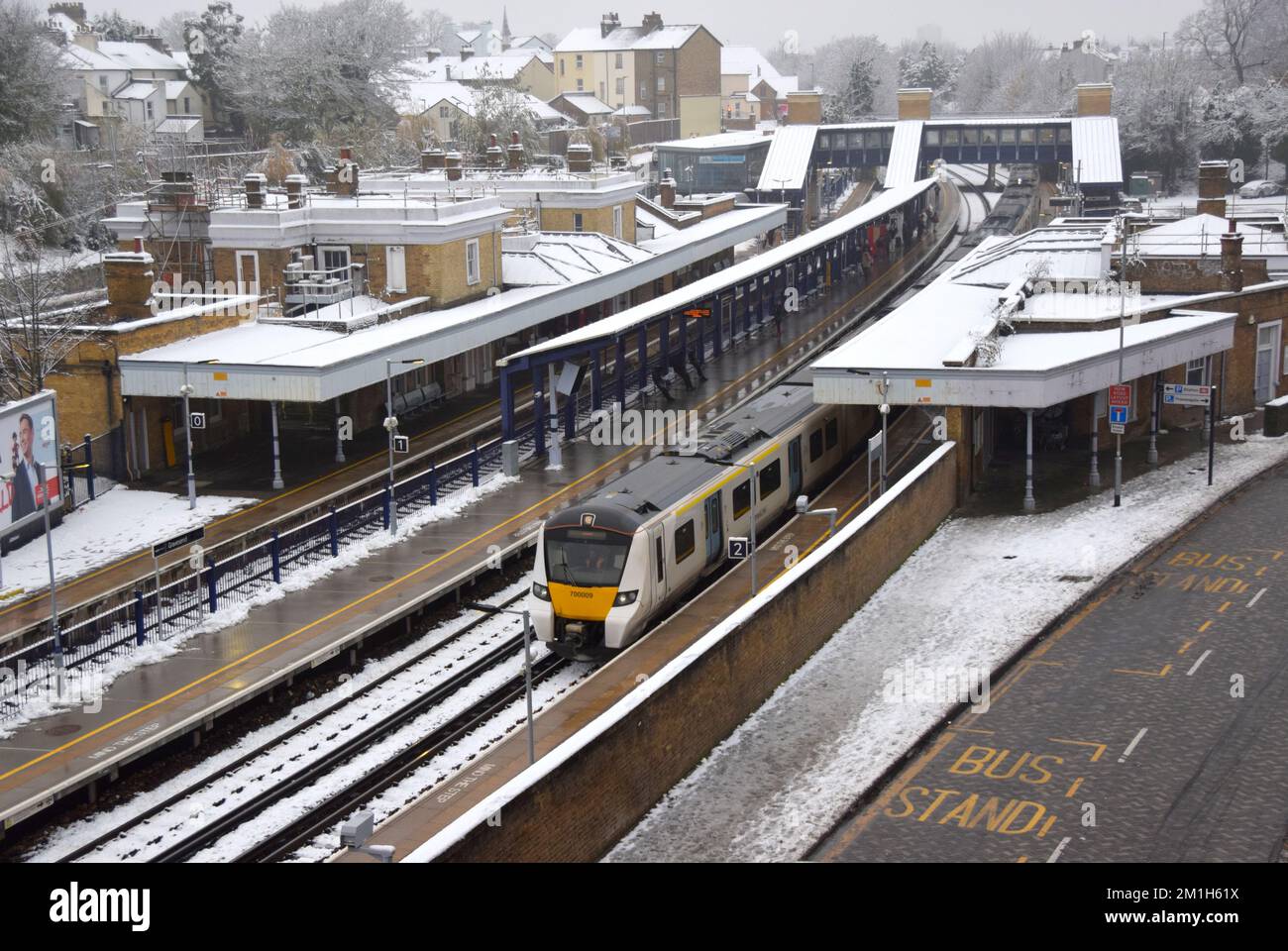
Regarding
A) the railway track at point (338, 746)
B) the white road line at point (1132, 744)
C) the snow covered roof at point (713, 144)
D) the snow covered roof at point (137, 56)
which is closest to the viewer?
the railway track at point (338, 746)

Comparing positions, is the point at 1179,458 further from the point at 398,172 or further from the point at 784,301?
the point at 398,172

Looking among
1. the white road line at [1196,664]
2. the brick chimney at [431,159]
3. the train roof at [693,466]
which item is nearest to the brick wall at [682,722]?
the train roof at [693,466]

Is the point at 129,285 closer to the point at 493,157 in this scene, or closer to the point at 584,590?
the point at 584,590

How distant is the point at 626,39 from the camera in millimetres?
147750

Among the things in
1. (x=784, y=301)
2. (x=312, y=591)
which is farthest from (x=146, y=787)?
(x=784, y=301)

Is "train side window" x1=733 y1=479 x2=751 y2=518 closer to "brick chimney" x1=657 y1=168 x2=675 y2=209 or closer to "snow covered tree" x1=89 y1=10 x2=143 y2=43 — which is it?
"brick chimney" x1=657 y1=168 x2=675 y2=209

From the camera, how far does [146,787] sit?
78.1 feet

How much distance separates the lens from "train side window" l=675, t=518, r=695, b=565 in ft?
95.6

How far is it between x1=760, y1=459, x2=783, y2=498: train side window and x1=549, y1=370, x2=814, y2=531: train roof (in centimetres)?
58

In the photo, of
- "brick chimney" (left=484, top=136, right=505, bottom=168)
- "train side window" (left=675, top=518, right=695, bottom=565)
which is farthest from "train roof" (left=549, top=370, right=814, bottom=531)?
"brick chimney" (left=484, top=136, right=505, bottom=168)

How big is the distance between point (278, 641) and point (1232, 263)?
100 ft

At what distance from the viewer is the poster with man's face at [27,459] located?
33000 mm

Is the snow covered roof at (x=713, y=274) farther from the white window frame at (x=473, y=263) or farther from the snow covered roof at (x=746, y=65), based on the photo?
the snow covered roof at (x=746, y=65)

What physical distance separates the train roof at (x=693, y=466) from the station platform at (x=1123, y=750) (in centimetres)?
668
